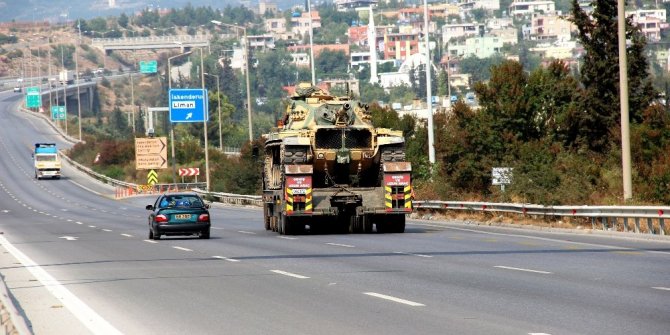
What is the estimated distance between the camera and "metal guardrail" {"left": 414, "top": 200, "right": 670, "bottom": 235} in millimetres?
32562

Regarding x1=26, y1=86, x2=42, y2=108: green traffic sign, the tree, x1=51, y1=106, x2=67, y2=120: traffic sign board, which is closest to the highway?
the tree

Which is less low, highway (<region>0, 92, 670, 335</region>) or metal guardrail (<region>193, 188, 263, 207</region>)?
highway (<region>0, 92, 670, 335</region>)

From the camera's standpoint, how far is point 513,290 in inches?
768

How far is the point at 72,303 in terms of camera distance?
18953mm

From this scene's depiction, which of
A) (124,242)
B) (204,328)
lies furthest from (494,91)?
(204,328)

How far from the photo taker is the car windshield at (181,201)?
37.8m

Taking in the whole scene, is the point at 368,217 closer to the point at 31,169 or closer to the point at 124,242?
the point at 124,242

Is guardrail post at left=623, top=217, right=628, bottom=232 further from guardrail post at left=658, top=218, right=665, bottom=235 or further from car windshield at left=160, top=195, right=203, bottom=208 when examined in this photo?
car windshield at left=160, top=195, right=203, bottom=208

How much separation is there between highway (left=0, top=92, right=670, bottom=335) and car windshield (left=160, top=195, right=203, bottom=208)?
0.98 m

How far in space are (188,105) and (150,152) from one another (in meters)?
10.6

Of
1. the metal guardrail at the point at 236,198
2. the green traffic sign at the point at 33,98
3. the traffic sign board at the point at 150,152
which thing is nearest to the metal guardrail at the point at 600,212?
the metal guardrail at the point at 236,198

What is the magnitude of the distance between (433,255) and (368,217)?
11.3 m

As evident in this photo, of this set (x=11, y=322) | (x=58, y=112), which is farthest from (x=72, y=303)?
(x=58, y=112)

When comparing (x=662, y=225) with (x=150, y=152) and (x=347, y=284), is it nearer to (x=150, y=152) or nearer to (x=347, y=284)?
(x=347, y=284)
